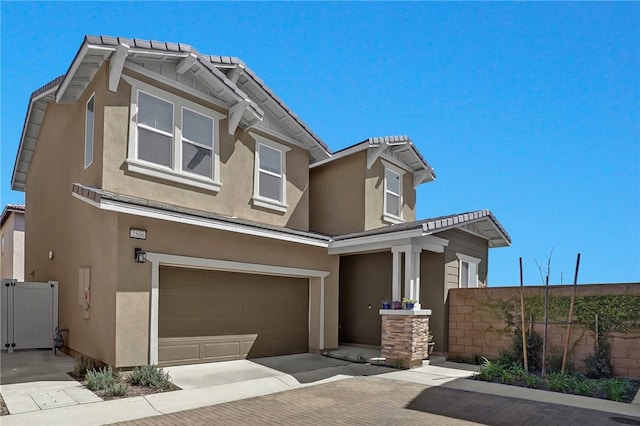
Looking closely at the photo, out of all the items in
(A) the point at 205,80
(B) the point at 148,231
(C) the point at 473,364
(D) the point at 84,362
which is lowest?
(C) the point at 473,364

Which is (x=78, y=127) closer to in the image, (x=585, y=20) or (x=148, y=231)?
(x=148, y=231)

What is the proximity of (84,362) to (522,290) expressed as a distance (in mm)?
10129

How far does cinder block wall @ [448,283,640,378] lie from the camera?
385 inches

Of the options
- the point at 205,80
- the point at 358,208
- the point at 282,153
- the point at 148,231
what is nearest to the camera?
the point at 148,231

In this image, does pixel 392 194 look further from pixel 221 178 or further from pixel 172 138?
pixel 172 138

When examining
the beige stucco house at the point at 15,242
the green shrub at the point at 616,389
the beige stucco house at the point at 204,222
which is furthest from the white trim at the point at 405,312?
the beige stucco house at the point at 15,242

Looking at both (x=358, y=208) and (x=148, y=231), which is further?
(x=358, y=208)

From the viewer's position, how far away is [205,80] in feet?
37.0

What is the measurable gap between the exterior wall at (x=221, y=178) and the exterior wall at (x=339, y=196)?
1764 millimetres

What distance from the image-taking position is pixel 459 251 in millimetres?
13781

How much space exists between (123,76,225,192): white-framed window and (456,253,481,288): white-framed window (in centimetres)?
778

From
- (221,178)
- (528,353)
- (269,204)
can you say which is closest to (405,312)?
(528,353)

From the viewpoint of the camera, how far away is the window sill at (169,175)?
9.81 m

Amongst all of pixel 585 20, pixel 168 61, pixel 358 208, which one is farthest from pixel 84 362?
pixel 585 20
